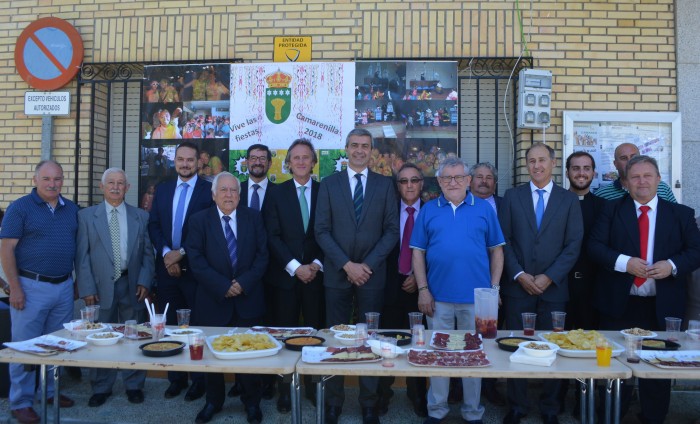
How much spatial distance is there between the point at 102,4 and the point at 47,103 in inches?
47.7

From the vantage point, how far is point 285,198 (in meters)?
4.66

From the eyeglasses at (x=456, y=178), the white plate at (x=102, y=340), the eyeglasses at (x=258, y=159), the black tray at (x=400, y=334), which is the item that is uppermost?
the eyeglasses at (x=258, y=159)

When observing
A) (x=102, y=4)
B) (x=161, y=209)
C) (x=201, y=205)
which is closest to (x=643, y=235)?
(x=201, y=205)

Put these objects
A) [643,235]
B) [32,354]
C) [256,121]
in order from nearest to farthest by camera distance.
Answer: [32,354] < [643,235] < [256,121]

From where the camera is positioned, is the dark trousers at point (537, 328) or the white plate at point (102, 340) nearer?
the white plate at point (102, 340)

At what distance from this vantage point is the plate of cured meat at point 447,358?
2898 millimetres

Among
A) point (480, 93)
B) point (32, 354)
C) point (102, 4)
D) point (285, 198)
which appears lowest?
point (32, 354)

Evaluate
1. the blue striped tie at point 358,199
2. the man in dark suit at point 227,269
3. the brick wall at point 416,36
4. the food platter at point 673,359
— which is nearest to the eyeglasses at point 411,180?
the blue striped tie at point 358,199

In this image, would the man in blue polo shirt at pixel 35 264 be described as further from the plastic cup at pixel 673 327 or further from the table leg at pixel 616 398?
the plastic cup at pixel 673 327

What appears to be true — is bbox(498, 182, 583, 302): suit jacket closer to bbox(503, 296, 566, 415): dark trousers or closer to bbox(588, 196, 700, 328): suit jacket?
bbox(503, 296, 566, 415): dark trousers

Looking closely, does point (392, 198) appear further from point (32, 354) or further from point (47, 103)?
point (47, 103)

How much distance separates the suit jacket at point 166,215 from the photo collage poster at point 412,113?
1.69m

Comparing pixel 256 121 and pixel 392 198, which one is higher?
pixel 256 121

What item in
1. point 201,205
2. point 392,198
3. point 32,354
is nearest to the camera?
point 32,354
